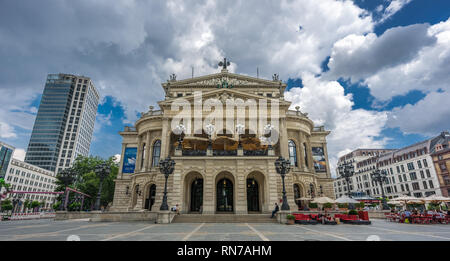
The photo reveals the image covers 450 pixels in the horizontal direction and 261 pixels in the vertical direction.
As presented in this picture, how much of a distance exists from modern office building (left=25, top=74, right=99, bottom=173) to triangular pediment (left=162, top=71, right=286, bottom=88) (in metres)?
104

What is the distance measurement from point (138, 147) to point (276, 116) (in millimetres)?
22370

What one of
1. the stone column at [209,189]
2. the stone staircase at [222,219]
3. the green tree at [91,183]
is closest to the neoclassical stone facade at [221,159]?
the stone column at [209,189]

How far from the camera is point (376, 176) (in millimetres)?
28516

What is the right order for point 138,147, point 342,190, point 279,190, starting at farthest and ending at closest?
point 342,190 → point 138,147 → point 279,190

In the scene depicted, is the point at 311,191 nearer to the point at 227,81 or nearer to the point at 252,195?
the point at 252,195

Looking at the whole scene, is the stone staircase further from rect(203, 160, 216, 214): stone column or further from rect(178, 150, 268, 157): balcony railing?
rect(178, 150, 268, 157): balcony railing

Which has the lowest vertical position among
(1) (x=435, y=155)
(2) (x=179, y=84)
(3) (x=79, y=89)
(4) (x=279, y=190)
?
(4) (x=279, y=190)

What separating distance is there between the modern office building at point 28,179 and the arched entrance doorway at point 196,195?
68.1 m

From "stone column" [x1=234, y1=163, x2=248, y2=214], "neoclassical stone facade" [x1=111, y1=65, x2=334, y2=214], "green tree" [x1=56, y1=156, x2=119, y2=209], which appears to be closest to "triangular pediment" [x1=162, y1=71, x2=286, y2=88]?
"neoclassical stone facade" [x1=111, y1=65, x2=334, y2=214]

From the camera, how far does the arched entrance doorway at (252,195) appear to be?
90.0ft

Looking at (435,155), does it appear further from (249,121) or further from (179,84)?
(179,84)

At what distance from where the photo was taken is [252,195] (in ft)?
91.7

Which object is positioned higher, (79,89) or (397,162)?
(79,89)
